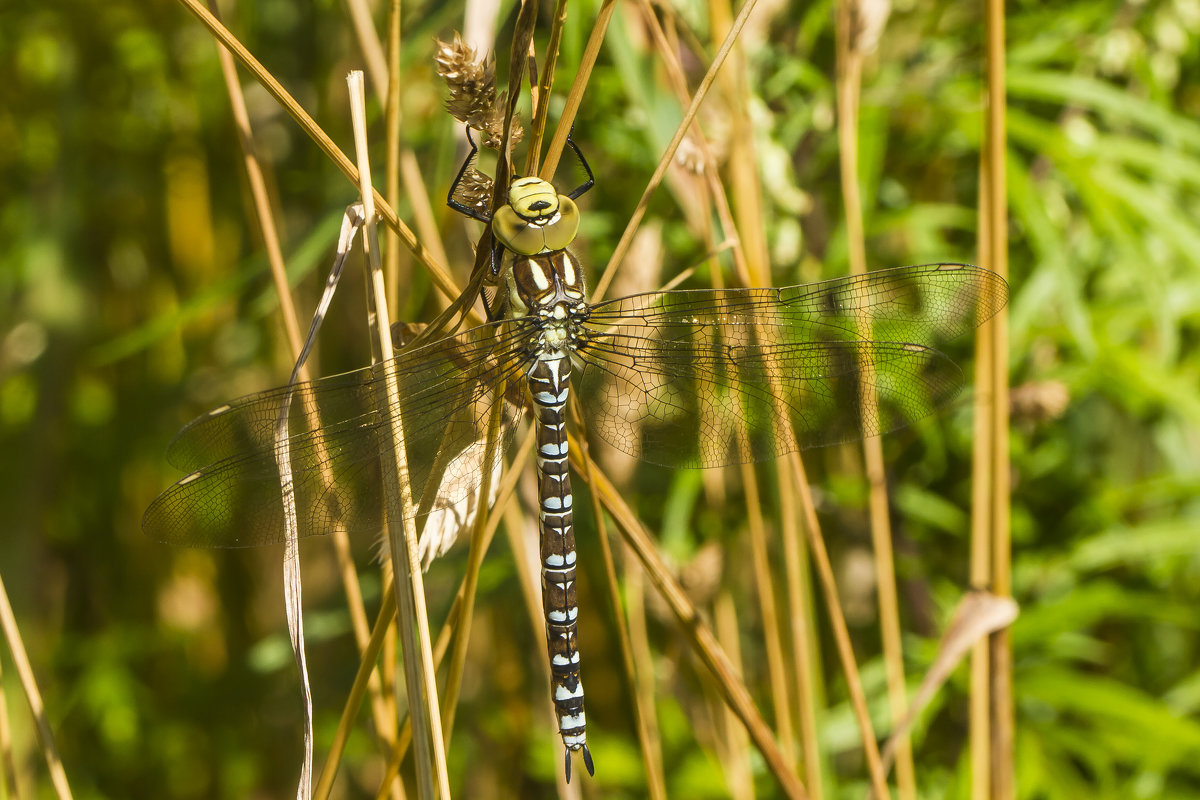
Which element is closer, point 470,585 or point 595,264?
point 470,585

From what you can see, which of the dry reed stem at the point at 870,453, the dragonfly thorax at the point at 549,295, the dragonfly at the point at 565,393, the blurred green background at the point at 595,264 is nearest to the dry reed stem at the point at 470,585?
the dragonfly at the point at 565,393

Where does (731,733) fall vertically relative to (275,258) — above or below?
below

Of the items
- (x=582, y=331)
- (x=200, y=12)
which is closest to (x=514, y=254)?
(x=582, y=331)

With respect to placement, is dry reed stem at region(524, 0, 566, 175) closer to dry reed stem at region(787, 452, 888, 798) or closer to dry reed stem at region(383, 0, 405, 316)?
dry reed stem at region(383, 0, 405, 316)

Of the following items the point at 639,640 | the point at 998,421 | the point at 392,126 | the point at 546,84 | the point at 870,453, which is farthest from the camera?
the point at 639,640

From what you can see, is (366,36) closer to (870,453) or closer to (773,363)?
(773,363)

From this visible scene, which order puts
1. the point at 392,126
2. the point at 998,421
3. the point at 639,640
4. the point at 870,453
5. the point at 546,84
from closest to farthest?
the point at 546,84, the point at 392,126, the point at 998,421, the point at 870,453, the point at 639,640

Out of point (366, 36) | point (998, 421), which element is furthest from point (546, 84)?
point (998, 421)
